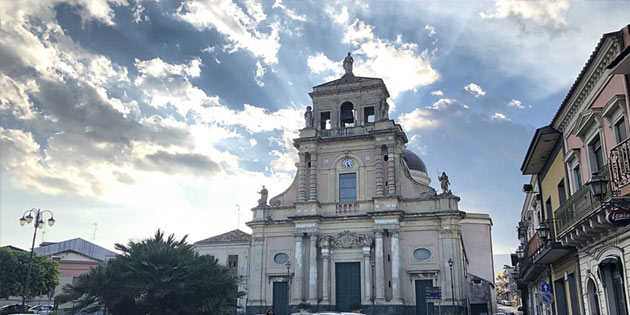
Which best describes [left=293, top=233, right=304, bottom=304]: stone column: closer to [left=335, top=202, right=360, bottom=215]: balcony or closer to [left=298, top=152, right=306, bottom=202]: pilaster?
[left=298, top=152, right=306, bottom=202]: pilaster

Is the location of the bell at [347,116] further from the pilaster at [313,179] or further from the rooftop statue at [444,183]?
the rooftop statue at [444,183]

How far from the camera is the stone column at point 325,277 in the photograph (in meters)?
31.9

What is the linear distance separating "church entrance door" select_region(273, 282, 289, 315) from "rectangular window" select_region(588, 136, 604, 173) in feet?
76.6

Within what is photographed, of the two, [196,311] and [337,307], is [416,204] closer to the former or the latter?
[337,307]

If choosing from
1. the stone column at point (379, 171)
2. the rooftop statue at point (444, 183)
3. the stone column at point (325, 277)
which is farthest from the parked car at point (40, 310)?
the rooftop statue at point (444, 183)

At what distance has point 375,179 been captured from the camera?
33.6 meters

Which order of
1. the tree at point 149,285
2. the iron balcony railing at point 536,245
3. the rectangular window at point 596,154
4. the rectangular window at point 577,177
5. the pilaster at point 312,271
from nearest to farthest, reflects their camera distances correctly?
1. the rectangular window at point 596,154
2. the rectangular window at point 577,177
3. the iron balcony railing at point 536,245
4. the tree at point 149,285
5. the pilaster at point 312,271

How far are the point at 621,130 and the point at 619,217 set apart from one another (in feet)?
7.78

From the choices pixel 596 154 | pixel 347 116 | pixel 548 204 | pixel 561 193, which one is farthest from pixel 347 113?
pixel 596 154

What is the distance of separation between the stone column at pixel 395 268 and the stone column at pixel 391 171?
9.38 feet

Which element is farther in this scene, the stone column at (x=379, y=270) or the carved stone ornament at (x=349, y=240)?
the carved stone ornament at (x=349, y=240)

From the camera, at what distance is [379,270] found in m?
31.2

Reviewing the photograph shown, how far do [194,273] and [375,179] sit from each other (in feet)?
52.7

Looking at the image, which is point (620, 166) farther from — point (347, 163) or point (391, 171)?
point (347, 163)
